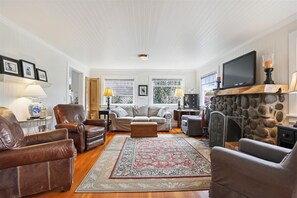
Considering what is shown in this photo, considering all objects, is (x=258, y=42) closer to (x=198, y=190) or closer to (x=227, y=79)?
(x=227, y=79)

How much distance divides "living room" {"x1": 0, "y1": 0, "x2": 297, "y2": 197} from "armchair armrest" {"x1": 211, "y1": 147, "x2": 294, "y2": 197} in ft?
1.81

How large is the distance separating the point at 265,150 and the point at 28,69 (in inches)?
151

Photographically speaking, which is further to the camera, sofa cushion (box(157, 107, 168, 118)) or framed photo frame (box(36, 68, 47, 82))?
sofa cushion (box(157, 107, 168, 118))

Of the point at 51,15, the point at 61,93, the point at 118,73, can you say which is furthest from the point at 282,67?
the point at 118,73

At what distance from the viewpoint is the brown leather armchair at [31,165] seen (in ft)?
5.54

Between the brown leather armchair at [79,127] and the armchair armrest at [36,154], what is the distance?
1.49m

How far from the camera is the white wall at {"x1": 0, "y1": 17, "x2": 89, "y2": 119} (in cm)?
277

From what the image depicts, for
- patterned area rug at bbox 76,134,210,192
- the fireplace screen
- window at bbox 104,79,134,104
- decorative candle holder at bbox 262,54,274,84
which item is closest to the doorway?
window at bbox 104,79,134,104

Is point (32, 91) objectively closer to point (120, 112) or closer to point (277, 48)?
point (120, 112)

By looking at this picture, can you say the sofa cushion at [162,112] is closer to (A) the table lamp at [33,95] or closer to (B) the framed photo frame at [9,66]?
(A) the table lamp at [33,95]

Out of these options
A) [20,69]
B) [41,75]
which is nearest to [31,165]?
[20,69]

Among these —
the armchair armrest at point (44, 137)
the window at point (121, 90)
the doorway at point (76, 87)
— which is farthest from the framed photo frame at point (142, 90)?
the armchair armrest at point (44, 137)

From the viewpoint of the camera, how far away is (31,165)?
1786mm

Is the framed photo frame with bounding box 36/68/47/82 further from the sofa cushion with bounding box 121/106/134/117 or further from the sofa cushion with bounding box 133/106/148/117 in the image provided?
the sofa cushion with bounding box 133/106/148/117
